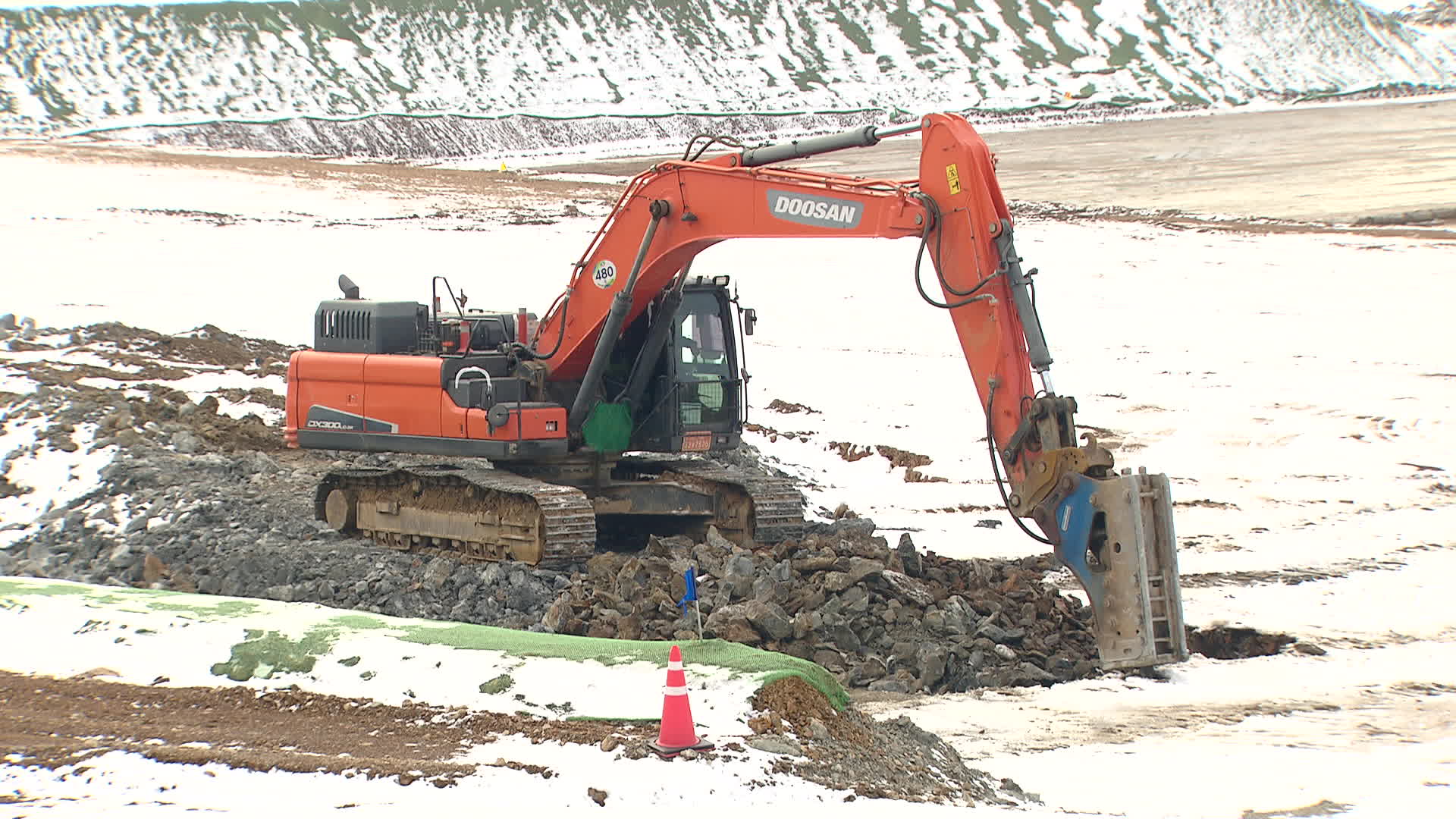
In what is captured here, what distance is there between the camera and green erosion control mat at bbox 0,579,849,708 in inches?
370

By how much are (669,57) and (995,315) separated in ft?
374

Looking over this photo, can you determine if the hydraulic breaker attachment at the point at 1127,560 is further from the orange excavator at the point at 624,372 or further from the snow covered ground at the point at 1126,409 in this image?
the orange excavator at the point at 624,372

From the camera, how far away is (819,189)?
11.7m

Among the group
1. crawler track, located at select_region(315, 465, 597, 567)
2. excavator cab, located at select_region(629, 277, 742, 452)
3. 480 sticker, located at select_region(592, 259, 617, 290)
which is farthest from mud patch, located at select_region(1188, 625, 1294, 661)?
480 sticker, located at select_region(592, 259, 617, 290)

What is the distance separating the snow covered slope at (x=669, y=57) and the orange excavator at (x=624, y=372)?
225 ft

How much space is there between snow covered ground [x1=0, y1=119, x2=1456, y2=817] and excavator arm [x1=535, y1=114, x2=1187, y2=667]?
0.79 meters

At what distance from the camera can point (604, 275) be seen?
44.9 ft

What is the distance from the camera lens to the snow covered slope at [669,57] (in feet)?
313

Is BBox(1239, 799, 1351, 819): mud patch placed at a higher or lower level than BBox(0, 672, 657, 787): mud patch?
lower

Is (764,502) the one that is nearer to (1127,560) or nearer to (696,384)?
(696,384)

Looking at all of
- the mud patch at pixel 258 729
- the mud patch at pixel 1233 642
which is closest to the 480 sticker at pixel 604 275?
the mud patch at pixel 258 729

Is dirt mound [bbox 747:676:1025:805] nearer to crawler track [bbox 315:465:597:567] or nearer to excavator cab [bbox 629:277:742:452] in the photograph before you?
crawler track [bbox 315:465:597:567]

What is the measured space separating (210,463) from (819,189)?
25.5ft

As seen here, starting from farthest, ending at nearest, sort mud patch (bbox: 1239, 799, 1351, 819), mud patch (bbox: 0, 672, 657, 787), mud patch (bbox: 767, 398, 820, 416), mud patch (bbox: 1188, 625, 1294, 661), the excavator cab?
mud patch (bbox: 767, 398, 820, 416)
the excavator cab
mud patch (bbox: 1188, 625, 1294, 661)
mud patch (bbox: 0, 672, 657, 787)
mud patch (bbox: 1239, 799, 1351, 819)
